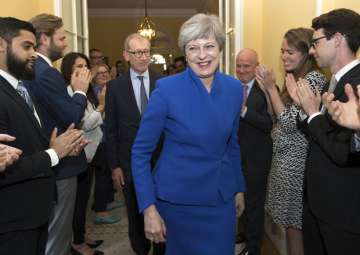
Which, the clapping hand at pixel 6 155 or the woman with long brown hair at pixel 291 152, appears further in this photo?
the woman with long brown hair at pixel 291 152

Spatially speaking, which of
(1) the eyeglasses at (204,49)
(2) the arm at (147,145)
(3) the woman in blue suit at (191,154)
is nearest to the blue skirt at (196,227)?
(3) the woman in blue suit at (191,154)

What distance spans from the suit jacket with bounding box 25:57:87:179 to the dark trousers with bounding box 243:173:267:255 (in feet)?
4.37

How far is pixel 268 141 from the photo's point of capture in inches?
110

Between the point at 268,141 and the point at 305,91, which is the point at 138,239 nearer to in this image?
the point at 268,141

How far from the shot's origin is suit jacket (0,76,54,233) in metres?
1.45

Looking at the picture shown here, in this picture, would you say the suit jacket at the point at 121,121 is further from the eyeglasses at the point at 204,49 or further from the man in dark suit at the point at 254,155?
the eyeglasses at the point at 204,49

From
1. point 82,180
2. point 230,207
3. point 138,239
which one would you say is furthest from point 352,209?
point 82,180

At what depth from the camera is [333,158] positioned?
1468 millimetres

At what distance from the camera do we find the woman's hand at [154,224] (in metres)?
1.48

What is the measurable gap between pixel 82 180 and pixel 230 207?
169 centimetres

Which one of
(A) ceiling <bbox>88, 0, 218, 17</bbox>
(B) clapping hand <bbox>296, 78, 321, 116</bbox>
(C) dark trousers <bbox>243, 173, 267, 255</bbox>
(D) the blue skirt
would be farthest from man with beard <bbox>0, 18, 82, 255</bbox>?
(A) ceiling <bbox>88, 0, 218, 17</bbox>

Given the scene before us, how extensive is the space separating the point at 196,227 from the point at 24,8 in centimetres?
274

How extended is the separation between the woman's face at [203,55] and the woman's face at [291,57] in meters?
0.84

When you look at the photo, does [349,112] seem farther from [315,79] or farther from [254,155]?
[254,155]
